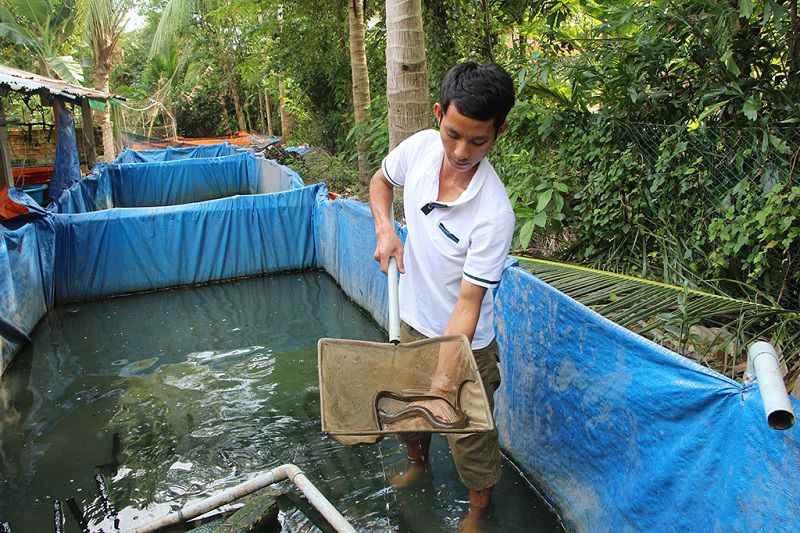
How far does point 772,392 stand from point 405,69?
150 inches

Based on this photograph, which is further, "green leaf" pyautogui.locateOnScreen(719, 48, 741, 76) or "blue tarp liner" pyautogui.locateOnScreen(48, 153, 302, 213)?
"blue tarp liner" pyautogui.locateOnScreen(48, 153, 302, 213)

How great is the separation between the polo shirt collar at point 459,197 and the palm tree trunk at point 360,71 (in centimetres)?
631

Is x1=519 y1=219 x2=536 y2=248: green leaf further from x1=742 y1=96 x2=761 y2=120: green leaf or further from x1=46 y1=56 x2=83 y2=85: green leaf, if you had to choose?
x1=46 y1=56 x2=83 y2=85: green leaf

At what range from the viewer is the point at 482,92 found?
1.78 m

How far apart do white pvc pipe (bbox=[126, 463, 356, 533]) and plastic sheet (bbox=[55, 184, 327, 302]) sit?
16.6 feet

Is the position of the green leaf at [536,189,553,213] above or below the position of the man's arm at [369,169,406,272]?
below

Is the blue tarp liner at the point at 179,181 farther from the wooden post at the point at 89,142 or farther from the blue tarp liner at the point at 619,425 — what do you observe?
the blue tarp liner at the point at 619,425

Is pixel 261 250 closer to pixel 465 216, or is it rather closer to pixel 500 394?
pixel 500 394

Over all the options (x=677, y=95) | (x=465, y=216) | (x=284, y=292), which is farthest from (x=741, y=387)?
(x=284, y=292)

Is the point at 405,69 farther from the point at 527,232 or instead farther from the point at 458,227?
the point at 458,227

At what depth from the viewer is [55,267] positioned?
6449mm

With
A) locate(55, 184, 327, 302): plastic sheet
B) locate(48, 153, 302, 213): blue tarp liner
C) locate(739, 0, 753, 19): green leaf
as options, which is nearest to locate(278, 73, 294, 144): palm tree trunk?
locate(48, 153, 302, 213): blue tarp liner

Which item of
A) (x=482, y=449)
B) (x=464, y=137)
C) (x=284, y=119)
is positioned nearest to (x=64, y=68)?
(x=284, y=119)

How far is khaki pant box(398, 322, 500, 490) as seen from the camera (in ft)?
7.34
